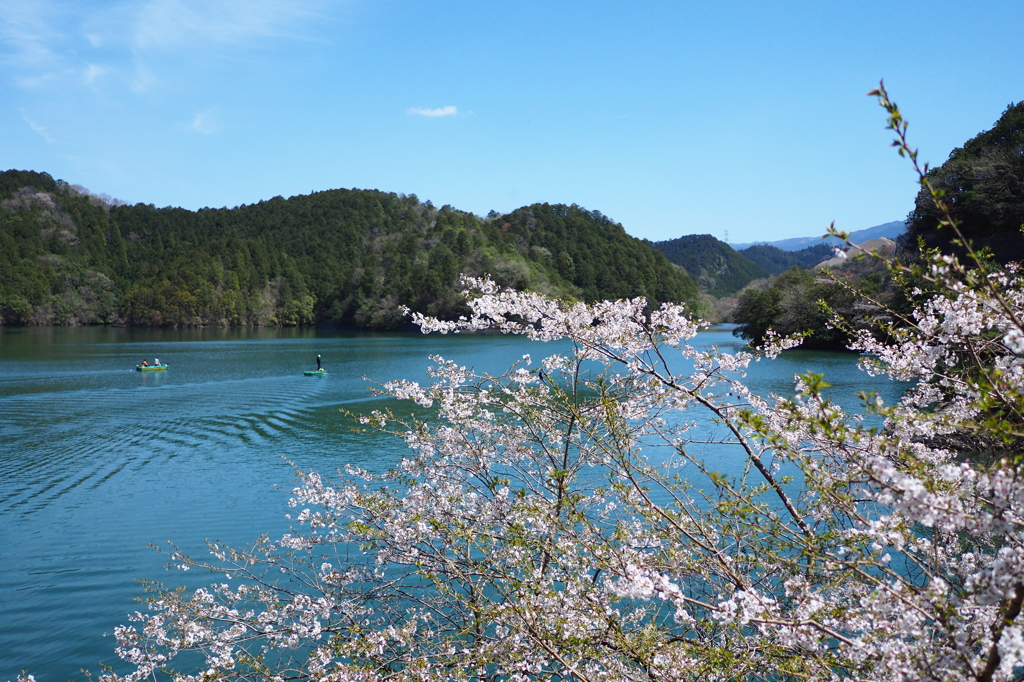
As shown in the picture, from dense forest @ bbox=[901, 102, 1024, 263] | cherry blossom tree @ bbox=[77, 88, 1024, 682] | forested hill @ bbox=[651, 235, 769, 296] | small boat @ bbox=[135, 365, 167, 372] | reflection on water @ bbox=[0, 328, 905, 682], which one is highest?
forested hill @ bbox=[651, 235, 769, 296]

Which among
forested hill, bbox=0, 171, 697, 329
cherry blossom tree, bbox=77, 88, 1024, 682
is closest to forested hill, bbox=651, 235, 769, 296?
forested hill, bbox=0, 171, 697, 329

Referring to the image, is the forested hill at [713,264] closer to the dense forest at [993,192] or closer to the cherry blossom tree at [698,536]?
the dense forest at [993,192]

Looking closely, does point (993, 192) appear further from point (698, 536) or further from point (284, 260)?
point (284, 260)

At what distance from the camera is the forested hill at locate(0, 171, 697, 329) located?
3174 inches

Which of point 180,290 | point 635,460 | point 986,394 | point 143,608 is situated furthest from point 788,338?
point 180,290

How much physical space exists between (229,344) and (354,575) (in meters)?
50.4

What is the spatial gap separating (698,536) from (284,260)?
106979 mm

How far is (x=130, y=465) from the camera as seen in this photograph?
14883 millimetres

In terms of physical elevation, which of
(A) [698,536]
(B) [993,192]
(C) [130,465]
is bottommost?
(C) [130,465]

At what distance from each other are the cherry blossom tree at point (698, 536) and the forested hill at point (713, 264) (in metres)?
152

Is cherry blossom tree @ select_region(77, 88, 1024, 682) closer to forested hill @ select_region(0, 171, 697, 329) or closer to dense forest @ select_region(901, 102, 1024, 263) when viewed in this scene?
dense forest @ select_region(901, 102, 1024, 263)

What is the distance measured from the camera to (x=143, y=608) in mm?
8070

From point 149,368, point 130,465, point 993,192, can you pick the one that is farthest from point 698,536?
point 149,368

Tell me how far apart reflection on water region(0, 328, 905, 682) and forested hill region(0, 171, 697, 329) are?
44409 millimetres
